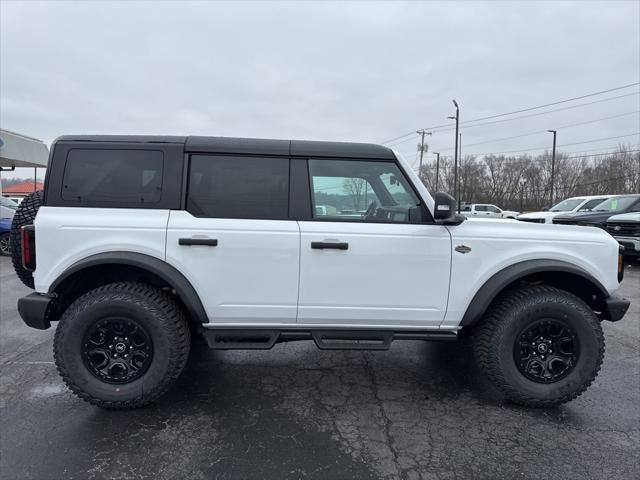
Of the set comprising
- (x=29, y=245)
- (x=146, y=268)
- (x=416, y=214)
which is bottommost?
(x=146, y=268)

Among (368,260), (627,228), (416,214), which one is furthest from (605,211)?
(368,260)

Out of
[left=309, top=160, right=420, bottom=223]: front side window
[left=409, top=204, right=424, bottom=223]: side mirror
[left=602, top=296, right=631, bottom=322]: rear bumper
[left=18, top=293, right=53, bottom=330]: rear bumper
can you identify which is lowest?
[left=18, top=293, right=53, bottom=330]: rear bumper

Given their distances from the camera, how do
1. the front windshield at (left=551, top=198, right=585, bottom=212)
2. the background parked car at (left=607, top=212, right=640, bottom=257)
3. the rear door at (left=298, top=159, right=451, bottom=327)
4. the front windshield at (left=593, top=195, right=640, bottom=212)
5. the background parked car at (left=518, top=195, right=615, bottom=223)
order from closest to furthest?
the rear door at (left=298, top=159, right=451, bottom=327) → the background parked car at (left=607, top=212, right=640, bottom=257) → the front windshield at (left=593, top=195, right=640, bottom=212) → the background parked car at (left=518, top=195, right=615, bottom=223) → the front windshield at (left=551, top=198, right=585, bottom=212)

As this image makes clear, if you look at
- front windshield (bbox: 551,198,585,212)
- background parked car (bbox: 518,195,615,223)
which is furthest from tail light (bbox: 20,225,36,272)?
front windshield (bbox: 551,198,585,212)

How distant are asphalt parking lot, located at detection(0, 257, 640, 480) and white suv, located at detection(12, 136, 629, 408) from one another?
274 millimetres

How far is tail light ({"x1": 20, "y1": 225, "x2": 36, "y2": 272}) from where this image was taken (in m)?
2.99

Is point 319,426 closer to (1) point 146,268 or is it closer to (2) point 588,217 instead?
(1) point 146,268

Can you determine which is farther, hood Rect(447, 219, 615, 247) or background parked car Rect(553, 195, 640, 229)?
background parked car Rect(553, 195, 640, 229)

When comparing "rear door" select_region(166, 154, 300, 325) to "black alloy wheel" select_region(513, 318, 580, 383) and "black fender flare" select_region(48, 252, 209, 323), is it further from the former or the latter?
"black alloy wheel" select_region(513, 318, 580, 383)

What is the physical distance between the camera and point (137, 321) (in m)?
2.94

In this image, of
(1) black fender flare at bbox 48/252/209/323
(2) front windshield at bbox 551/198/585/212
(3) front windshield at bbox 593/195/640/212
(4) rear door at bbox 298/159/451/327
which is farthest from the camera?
(2) front windshield at bbox 551/198/585/212

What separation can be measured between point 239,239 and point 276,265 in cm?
32

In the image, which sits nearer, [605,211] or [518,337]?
[518,337]

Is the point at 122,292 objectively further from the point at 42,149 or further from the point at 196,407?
the point at 42,149
